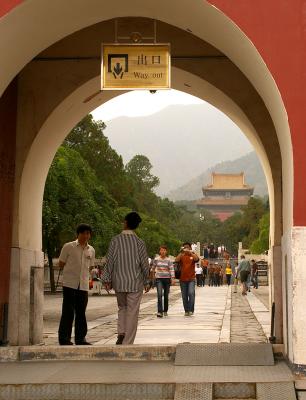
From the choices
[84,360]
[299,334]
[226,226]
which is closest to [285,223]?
[299,334]

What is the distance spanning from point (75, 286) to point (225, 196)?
12516cm

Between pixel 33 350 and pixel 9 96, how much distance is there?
139 inches

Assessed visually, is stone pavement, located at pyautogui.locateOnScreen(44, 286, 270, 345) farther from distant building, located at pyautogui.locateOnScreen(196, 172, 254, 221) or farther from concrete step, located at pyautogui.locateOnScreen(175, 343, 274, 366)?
distant building, located at pyautogui.locateOnScreen(196, 172, 254, 221)

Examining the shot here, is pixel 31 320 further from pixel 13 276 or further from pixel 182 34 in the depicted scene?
pixel 182 34

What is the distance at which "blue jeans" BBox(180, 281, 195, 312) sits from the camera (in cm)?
1680

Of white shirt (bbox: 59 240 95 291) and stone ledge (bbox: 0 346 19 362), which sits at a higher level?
white shirt (bbox: 59 240 95 291)

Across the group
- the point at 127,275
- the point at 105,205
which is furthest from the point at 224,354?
the point at 105,205

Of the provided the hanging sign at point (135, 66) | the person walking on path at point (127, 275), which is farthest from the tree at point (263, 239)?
the hanging sign at point (135, 66)

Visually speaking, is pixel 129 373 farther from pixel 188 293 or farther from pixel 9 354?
pixel 188 293

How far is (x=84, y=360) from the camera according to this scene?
347 inches

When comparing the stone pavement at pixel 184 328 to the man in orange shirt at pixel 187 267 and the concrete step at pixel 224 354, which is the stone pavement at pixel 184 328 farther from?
the concrete step at pixel 224 354

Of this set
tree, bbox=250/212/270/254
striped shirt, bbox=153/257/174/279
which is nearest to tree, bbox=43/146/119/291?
striped shirt, bbox=153/257/174/279

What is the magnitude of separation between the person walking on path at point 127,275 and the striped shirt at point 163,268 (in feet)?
23.1

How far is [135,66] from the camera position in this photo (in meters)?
9.34
